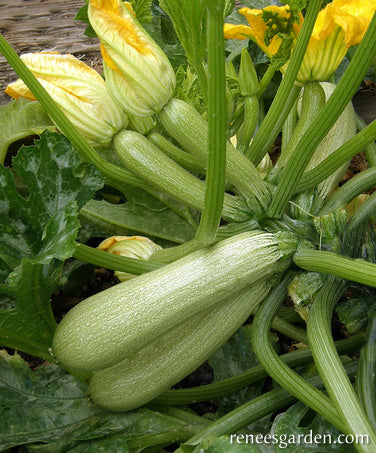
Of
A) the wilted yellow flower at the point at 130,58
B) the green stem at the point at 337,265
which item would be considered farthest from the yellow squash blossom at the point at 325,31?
the green stem at the point at 337,265

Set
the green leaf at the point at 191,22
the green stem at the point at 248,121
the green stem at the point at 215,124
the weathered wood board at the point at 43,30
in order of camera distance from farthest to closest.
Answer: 1. the weathered wood board at the point at 43,30
2. the green stem at the point at 248,121
3. the green leaf at the point at 191,22
4. the green stem at the point at 215,124

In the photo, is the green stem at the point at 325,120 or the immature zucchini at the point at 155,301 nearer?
the green stem at the point at 325,120

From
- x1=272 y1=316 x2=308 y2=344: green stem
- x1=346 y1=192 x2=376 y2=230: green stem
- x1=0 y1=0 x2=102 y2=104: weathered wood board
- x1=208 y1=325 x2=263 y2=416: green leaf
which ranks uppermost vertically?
x1=0 y1=0 x2=102 y2=104: weathered wood board

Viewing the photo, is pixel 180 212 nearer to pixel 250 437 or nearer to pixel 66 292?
pixel 66 292

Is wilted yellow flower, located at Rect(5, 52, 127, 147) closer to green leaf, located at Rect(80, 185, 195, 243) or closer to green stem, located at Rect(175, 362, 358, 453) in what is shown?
green leaf, located at Rect(80, 185, 195, 243)

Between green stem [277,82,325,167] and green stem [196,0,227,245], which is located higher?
green stem [196,0,227,245]

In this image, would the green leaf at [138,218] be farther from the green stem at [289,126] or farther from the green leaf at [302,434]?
the green leaf at [302,434]

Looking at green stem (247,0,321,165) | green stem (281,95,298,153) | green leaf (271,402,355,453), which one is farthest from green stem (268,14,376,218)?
green leaf (271,402,355,453)

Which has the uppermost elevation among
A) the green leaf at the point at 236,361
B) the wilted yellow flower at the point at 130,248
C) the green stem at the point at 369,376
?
the wilted yellow flower at the point at 130,248
